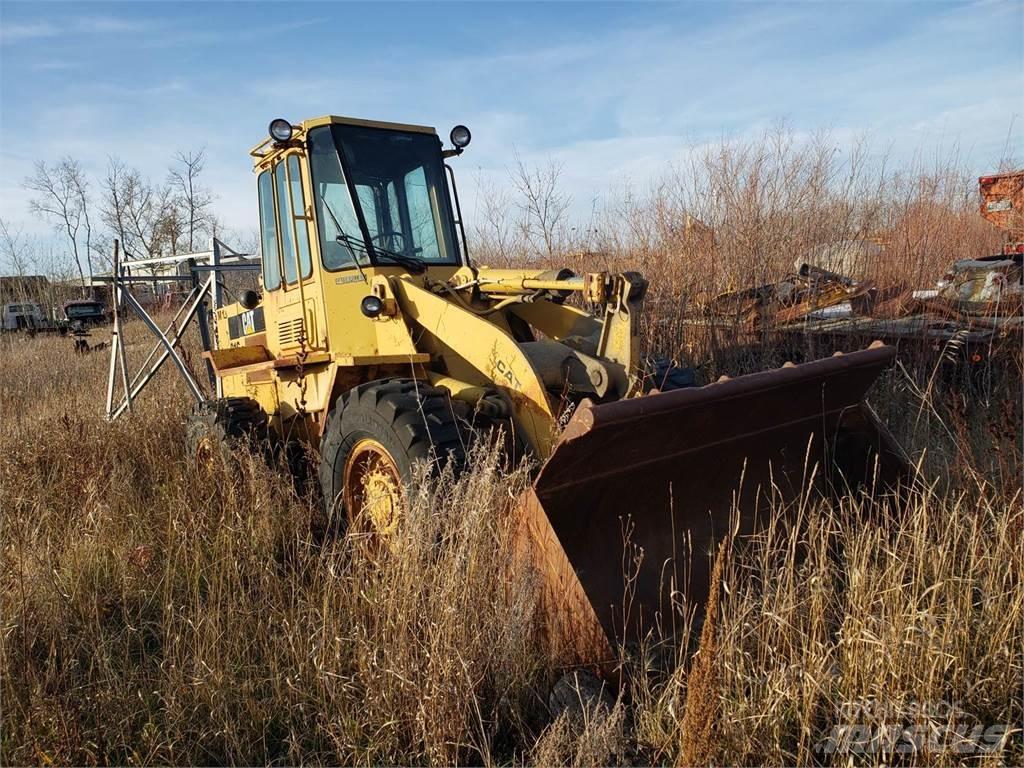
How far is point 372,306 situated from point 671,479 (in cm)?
218

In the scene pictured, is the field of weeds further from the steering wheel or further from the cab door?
the steering wheel

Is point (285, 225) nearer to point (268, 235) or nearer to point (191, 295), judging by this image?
point (268, 235)

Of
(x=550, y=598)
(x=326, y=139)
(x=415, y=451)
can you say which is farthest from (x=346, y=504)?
(x=326, y=139)

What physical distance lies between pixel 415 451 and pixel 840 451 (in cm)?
226

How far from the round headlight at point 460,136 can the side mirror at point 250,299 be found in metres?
2.18

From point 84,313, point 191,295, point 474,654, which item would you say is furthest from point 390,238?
point 84,313

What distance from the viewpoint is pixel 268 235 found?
19.1 ft

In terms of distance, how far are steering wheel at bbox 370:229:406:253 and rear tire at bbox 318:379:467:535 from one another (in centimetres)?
126

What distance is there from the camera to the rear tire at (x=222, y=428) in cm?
532

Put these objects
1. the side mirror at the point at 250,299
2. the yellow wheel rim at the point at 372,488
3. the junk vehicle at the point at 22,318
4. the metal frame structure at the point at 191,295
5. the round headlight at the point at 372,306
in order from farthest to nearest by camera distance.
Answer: the junk vehicle at the point at 22,318 → the metal frame structure at the point at 191,295 → the side mirror at the point at 250,299 → the round headlight at the point at 372,306 → the yellow wheel rim at the point at 372,488

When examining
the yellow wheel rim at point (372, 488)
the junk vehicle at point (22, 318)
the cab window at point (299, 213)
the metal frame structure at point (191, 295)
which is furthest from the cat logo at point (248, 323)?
the junk vehicle at point (22, 318)

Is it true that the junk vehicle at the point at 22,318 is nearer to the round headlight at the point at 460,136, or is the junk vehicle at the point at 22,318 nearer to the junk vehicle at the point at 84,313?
the junk vehicle at the point at 84,313

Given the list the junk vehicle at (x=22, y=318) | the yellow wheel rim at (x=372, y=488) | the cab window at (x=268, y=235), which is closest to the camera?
the yellow wheel rim at (x=372, y=488)

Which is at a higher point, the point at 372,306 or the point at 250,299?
the point at 250,299
